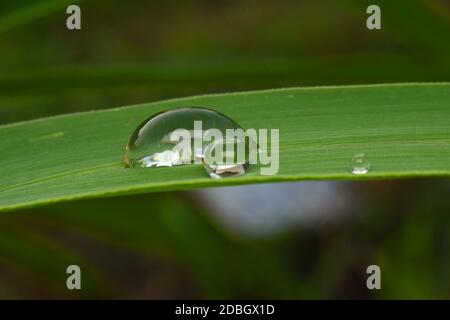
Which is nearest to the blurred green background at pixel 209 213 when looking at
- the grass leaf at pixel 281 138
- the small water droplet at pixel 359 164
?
the grass leaf at pixel 281 138

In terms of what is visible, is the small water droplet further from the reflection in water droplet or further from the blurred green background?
the blurred green background

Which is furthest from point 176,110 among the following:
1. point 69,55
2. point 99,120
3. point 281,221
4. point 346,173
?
point 69,55

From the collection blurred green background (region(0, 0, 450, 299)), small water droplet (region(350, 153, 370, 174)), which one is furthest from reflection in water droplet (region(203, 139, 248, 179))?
blurred green background (region(0, 0, 450, 299))

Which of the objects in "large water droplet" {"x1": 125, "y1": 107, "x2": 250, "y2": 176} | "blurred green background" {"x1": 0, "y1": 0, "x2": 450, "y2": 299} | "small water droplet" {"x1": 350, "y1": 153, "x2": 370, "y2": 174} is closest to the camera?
"small water droplet" {"x1": 350, "y1": 153, "x2": 370, "y2": 174}

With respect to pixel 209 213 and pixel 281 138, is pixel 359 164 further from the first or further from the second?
pixel 209 213

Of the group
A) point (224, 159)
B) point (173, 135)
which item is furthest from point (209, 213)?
point (224, 159)

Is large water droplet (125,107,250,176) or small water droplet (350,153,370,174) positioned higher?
large water droplet (125,107,250,176)
